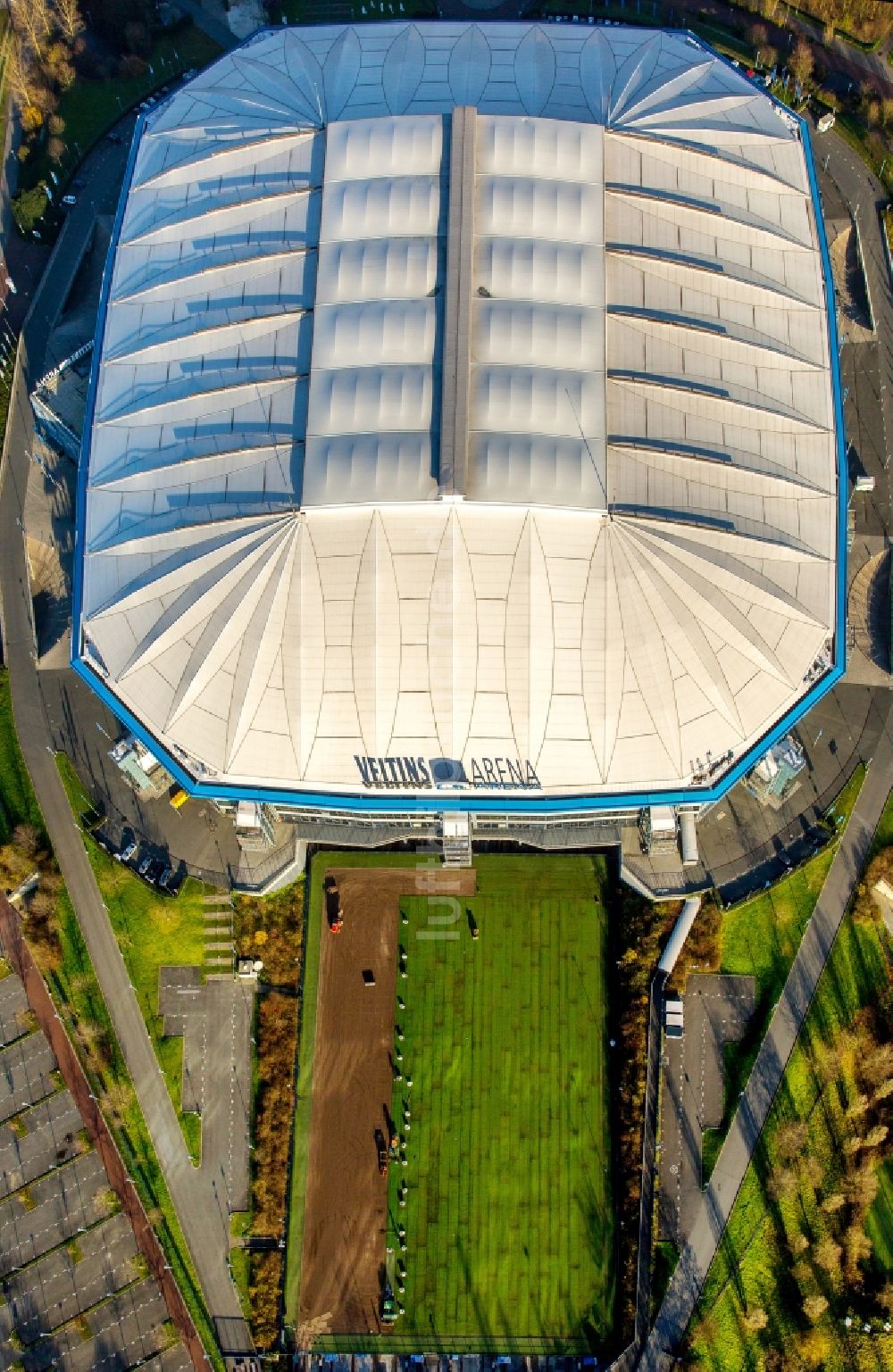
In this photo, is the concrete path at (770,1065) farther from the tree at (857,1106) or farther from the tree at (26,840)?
the tree at (26,840)

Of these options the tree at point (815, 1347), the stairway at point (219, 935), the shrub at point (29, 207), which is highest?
the shrub at point (29, 207)

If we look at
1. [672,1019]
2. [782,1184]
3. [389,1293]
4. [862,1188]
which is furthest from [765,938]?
[389,1293]

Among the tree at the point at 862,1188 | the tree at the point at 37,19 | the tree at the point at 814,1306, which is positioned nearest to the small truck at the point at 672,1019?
the tree at the point at 862,1188

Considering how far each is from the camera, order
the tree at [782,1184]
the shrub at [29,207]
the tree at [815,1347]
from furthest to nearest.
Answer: the shrub at [29,207]
the tree at [782,1184]
the tree at [815,1347]

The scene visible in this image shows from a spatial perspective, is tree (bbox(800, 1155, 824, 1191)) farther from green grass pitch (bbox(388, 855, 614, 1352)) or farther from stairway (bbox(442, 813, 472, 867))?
stairway (bbox(442, 813, 472, 867))

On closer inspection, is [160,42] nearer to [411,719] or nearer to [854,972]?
[411,719]

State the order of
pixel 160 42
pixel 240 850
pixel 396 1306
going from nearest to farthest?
pixel 396 1306 → pixel 240 850 → pixel 160 42

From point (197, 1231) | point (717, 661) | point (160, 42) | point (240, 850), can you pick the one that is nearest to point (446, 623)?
point (717, 661)

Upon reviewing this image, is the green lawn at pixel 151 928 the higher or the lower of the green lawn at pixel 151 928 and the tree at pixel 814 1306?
the higher
